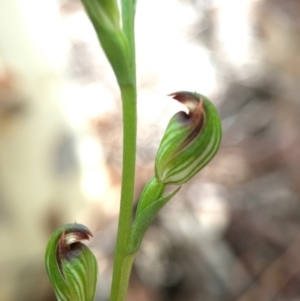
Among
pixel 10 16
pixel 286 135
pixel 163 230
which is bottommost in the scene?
pixel 163 230

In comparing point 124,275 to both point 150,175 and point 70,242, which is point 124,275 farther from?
point 150,175

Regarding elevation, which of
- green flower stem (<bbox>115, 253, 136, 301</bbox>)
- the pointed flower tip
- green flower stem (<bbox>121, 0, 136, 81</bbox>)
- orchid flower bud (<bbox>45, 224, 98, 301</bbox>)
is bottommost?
green flower stem (<bbox>115, 253, 136, 301</bbox>)

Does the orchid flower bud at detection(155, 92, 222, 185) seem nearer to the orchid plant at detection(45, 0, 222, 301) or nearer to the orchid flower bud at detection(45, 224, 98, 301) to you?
the orchid plant at detection(45, 0, 222, 301)

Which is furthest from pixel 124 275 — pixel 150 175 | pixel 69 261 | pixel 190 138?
pixel 150 175

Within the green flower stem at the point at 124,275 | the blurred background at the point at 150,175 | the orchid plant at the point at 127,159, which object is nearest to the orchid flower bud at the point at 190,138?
the orchid plant at the point at 127,159

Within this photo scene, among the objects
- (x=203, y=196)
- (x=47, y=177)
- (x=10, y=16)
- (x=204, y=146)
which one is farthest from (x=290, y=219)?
(x=204, y=146)

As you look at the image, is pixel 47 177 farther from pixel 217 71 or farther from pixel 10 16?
pixel 217 71

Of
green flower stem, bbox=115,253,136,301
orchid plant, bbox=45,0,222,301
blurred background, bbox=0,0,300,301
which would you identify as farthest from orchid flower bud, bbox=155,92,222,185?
blurred background, bbox=0,0,300,301
